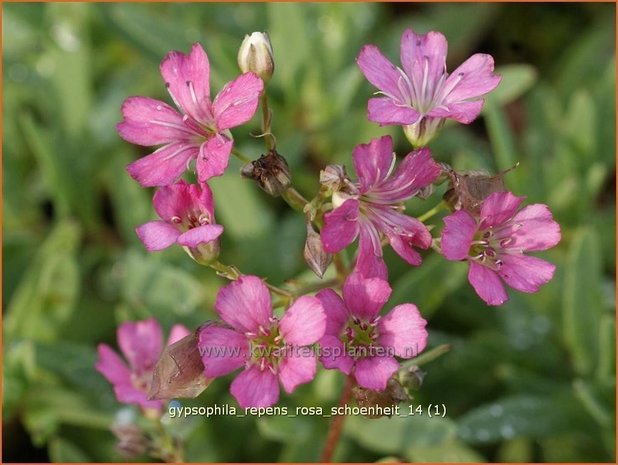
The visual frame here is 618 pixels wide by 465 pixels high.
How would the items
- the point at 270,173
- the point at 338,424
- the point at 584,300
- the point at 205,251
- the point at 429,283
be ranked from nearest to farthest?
the point at 270,173, the point at 205,251, the point at 338,424, the point at 429,283, the point at 584,300

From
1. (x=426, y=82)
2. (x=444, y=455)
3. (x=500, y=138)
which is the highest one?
(x=426, y=82)

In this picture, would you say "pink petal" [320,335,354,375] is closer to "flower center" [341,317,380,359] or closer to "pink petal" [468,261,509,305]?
"flower center" [341,317,380,359]

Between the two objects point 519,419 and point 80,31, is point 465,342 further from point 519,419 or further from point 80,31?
point 80,31

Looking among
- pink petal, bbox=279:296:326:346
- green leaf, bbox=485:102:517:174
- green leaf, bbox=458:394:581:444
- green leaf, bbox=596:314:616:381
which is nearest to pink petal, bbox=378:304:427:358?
pink petal, bbox=279:296:326:346

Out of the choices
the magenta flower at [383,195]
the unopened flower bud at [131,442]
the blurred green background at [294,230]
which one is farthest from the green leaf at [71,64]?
the magenta flower at [383,195]

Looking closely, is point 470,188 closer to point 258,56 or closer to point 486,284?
point 486,284

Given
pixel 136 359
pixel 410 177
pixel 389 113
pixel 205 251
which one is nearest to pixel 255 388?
pixel 205 251
